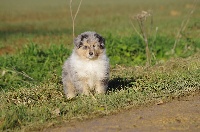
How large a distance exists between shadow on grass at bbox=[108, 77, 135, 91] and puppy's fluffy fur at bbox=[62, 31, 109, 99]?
74 centimetres

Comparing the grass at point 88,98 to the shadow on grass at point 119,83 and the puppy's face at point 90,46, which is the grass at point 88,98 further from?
the puppy's face at point 90,46

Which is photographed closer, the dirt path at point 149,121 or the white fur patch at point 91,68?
the dirt path at point 149,121

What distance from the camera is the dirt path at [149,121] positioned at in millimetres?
6402

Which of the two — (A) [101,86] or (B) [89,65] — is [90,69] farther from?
(A) [101,86]

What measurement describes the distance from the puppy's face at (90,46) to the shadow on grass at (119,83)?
101cm

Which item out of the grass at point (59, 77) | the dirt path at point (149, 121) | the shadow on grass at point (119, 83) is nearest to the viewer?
the dirt path at point (149, 121)

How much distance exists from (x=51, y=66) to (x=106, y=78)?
4916 millimetres

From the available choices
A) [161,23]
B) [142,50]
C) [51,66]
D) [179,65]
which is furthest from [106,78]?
[161,23]

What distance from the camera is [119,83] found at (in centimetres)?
941

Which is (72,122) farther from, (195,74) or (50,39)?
(50,39)

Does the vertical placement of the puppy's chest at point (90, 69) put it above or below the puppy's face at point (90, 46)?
below

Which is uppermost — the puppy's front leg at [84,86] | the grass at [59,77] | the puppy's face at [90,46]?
the puppy's face at [90,46]

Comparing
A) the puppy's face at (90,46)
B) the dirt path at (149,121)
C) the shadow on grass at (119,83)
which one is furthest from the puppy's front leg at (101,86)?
the dirt path at (149,121)

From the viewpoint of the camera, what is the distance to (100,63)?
26.7ft
